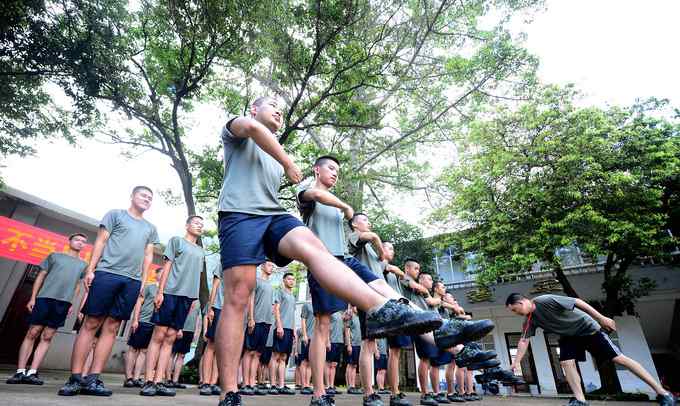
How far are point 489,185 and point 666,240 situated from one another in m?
5.35

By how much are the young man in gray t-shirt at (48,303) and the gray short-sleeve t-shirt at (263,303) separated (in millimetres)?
2650

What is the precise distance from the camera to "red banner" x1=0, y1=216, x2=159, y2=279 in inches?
346

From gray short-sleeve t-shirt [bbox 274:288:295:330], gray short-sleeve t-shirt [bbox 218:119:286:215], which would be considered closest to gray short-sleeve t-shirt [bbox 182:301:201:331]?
gray short-sleeve t-shirt [bbox 274:288:295:330]

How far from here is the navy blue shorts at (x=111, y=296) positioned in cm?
320

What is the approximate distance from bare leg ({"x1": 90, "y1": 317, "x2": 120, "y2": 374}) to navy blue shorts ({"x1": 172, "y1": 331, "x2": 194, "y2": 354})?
2.69 metres

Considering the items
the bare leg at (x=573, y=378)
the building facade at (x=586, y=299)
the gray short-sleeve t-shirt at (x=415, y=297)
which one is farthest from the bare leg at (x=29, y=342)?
the building facade at (x=586, y=299)

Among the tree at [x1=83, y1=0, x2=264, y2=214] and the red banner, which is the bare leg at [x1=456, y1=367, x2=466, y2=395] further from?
the red banner

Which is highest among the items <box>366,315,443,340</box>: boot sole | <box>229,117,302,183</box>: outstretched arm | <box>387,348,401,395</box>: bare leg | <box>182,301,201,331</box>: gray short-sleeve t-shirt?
<box>229,117,302,183</box>: outstretched arm

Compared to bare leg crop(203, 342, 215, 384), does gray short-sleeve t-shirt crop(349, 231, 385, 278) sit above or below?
above

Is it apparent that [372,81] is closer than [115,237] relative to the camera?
Result: No

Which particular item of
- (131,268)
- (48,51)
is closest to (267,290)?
(131,268)

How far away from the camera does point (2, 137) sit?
27.0 feet

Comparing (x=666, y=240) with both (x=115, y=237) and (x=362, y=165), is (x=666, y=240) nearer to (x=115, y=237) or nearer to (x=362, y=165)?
(x=362, y=165)

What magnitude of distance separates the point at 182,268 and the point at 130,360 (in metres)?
2.63
